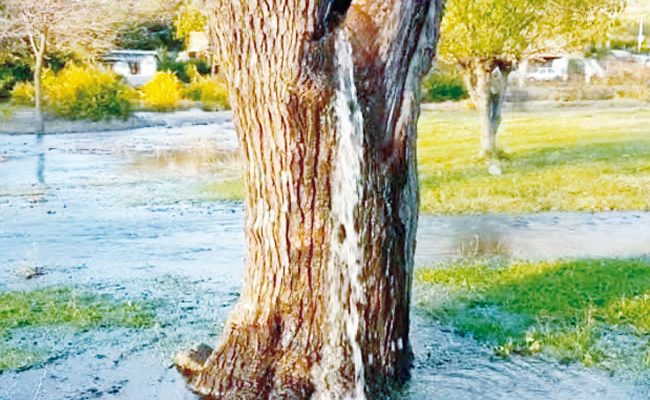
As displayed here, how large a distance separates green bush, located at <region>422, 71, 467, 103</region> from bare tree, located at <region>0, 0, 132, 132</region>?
13.7m

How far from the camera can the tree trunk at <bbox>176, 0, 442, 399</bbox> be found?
15.9ft

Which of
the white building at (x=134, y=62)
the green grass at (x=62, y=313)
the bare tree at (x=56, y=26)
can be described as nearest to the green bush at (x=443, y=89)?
the bare tree at (x=56, y=26)

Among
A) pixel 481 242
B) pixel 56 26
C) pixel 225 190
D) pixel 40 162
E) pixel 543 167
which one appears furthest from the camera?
pixel 56 26

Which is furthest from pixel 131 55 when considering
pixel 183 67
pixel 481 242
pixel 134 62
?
pixel 481 242

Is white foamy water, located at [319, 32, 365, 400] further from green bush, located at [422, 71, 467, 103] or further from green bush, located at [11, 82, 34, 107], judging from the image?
green bush, located at [422, 71, 467, 103]

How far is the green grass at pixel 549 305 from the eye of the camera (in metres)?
6.07

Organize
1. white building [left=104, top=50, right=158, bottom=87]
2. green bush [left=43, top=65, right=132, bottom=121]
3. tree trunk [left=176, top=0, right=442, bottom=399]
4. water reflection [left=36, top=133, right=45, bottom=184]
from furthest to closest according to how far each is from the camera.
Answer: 1. white building [left=104, top=50, right=158, bottom=87]
2. green bush [left=43, top=65, right=132, bottom=121]
3. water reflection [left=36, top=133, right=45, bottom=184]
4. tree trunk [left=176, top=0, right=442, bottom=399]

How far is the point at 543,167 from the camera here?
16500 mm

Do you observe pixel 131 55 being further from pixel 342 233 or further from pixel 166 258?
pixel 342 233

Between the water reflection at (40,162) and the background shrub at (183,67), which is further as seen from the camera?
the background shrub at (183,67)

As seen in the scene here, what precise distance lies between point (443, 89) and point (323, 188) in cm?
3362

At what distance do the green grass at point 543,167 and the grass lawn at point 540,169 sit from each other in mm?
14

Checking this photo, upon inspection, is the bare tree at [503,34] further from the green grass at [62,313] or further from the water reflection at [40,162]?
the green grass at [62,313]

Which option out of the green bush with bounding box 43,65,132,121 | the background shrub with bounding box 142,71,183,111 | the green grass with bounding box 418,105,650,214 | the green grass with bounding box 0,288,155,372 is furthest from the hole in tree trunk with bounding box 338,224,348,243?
the background shrub with bounding box 142,71,183,111
